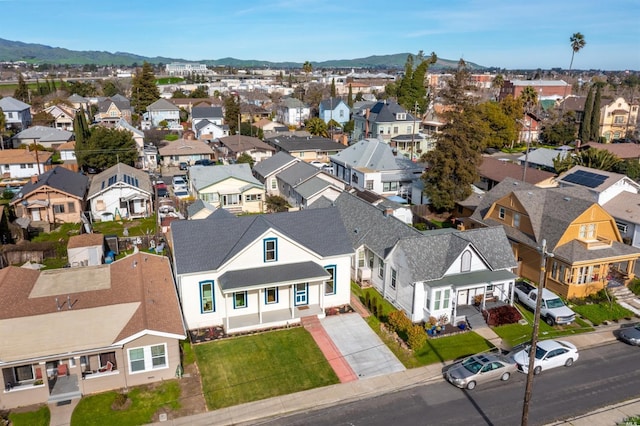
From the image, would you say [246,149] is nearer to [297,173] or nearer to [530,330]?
[297,173]

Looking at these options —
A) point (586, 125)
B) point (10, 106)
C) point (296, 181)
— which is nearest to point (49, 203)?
point (296, 181)

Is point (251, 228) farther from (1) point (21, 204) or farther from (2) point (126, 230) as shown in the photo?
(1) point (21, 204)

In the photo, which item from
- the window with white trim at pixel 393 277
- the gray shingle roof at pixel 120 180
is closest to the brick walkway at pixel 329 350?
the window with white trim at pixel 393 277

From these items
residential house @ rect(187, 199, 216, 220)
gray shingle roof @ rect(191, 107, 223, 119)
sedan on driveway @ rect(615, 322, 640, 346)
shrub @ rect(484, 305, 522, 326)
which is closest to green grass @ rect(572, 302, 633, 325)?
sedan on driveway @ rect(615, 322, 640, 346)

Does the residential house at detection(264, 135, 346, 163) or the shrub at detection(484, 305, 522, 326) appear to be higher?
the residential house at detection(264, 135, 346, 163)

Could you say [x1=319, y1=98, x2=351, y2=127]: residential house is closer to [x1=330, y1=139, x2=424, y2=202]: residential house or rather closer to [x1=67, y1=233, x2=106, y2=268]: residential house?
[x1=330, y1=139, x2=424, y2=202]: residential house

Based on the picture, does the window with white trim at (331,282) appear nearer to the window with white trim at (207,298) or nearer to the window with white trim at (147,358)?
the window with white trim at (207,298)
